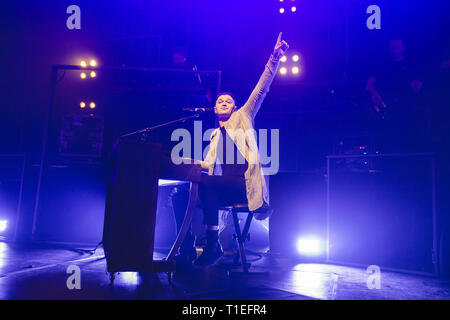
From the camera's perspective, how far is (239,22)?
5.96m

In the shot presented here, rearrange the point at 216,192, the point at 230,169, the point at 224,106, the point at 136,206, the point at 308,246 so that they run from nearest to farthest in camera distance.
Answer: the point at 136,206
the point at 216,192
the point at 230,169
the point at 224,106
the point at 308,246

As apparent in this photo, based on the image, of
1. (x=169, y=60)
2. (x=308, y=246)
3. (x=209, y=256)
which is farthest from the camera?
(x=169, y=60)

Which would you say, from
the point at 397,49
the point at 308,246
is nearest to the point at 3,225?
the point at 308,246

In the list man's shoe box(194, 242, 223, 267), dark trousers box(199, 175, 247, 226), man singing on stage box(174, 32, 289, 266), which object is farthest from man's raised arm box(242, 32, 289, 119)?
man's shoe box(194, 242, 223, 267)

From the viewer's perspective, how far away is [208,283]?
8.23 ft

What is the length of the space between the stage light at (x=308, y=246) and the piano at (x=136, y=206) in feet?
7.36

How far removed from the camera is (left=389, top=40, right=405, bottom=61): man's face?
201 inches

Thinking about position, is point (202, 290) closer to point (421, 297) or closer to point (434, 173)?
point (421, 297)

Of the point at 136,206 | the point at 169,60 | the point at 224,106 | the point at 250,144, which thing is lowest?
the point at 136,206

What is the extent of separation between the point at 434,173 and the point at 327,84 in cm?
241

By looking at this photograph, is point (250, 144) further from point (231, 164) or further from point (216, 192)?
point (216, 192)

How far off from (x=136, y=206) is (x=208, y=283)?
2.83 ft

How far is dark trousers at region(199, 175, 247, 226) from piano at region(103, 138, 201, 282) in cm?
34
